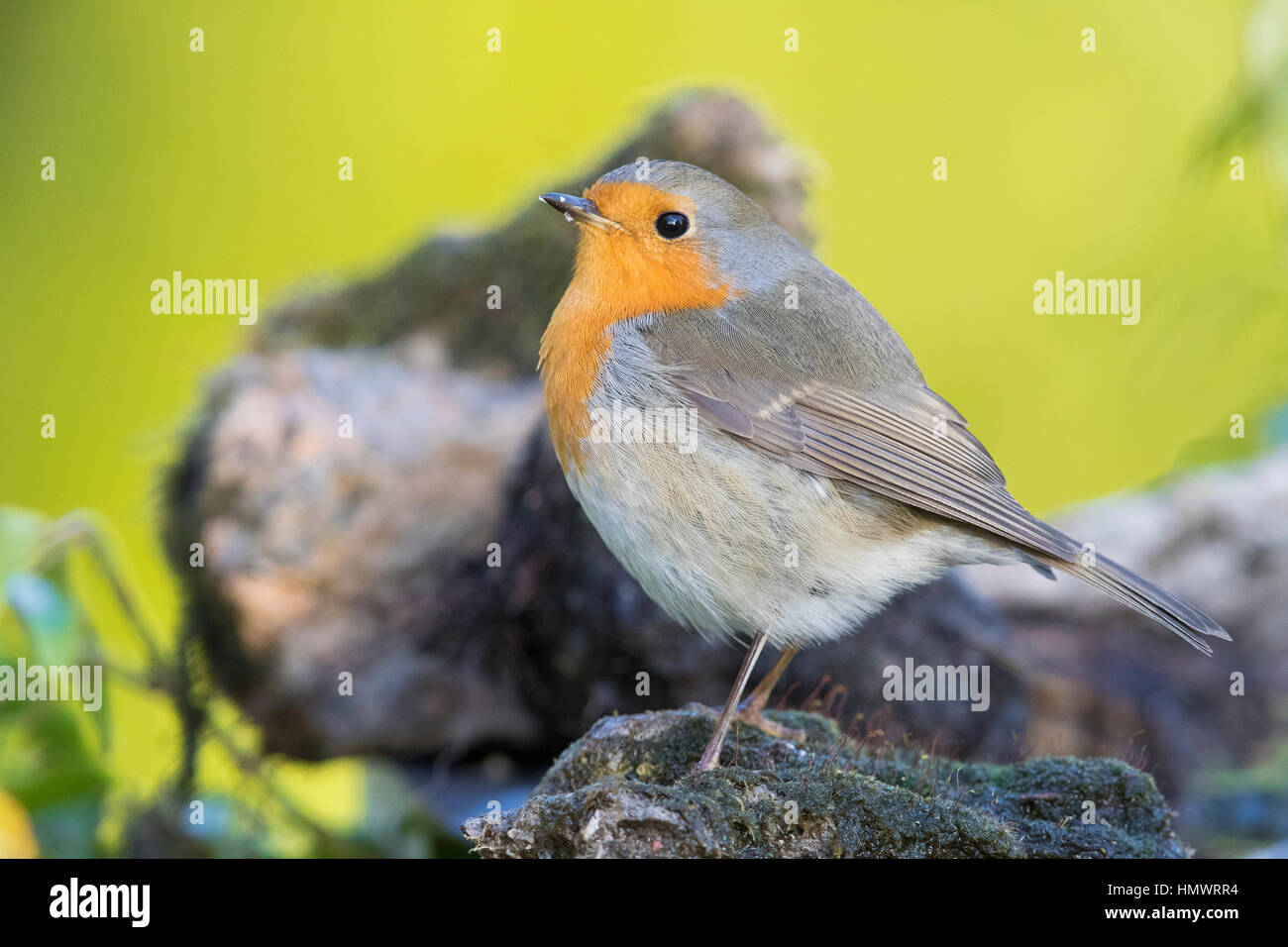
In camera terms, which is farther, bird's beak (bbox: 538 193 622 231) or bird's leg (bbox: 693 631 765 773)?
bird's beak (bbox: 538 193 622 231)

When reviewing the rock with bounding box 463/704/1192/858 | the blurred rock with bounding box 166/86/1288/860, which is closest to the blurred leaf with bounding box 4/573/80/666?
the blurred rock with bounding box 166/86/1288/860

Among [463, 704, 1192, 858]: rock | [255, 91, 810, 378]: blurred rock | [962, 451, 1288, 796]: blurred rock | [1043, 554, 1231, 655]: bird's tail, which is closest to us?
[463, 704, 1192, 858]: rock

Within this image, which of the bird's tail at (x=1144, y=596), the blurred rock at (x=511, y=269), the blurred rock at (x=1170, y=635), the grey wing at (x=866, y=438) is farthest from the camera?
the blurred rock at (x=511, y=269)

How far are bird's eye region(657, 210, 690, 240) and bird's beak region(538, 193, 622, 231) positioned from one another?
111mm

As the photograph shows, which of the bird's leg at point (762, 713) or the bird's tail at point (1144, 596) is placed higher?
the bird's tail at point (1144, 596)

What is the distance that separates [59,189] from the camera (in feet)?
17.9

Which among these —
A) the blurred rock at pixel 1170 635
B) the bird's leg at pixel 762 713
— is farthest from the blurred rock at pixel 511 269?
the bird's leg at pixel 762 713

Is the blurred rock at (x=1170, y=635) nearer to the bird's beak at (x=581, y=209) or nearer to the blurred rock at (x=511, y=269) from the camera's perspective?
the blurred rock at (x=511, y=269)

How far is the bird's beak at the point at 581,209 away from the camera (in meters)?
3.07

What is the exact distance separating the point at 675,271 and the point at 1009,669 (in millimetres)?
2155

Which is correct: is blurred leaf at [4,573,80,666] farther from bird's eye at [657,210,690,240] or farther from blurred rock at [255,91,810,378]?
bird's eye at [657,210,690,240]

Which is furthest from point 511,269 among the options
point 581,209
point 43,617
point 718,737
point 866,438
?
point 718,737

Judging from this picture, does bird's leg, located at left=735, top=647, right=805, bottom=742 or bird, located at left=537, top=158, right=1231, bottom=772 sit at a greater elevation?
bird, located at left=537, top=158, right=1231, bottom=772

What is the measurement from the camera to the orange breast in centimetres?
308
